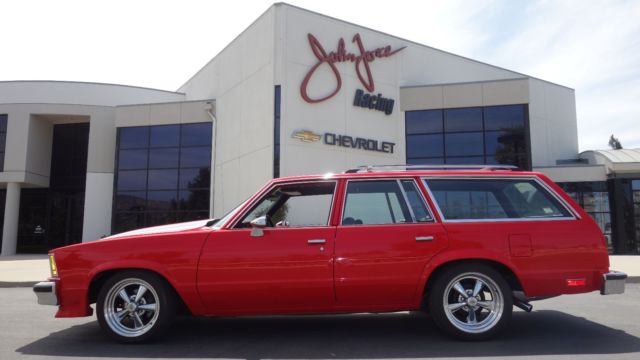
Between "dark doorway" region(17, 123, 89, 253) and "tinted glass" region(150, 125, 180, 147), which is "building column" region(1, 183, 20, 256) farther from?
"tinted glass" region(150, 125, 180, 147)

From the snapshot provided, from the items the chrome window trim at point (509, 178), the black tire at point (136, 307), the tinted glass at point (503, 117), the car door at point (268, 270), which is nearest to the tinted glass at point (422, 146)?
the tinted glass at point (503, 117)

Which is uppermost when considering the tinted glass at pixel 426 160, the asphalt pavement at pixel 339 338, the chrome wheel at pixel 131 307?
the tinted glass at pixel 426 160

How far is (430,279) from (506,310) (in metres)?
0.77

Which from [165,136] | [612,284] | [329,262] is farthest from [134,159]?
[612,284]

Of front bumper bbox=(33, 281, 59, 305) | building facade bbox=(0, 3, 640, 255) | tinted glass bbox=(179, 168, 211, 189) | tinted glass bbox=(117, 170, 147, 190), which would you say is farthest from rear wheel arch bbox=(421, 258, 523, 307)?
tinted glass bbox=(117, 170, 147, 190)

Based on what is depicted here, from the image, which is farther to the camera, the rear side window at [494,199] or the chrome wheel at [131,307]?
the rear side window at [494,199]

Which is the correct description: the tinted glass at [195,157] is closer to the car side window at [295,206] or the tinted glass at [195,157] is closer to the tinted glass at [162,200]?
the tinted glass at [162,200]

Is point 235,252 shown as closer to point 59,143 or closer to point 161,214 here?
point 161,214

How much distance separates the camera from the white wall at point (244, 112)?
19281mm

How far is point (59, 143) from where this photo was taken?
26.8m

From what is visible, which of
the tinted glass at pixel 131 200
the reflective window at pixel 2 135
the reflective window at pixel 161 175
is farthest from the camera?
the reflective window at pixel 2 135

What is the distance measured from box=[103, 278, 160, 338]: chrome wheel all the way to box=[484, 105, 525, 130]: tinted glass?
19306 mm

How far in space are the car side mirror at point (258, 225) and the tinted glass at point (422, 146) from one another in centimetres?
1770

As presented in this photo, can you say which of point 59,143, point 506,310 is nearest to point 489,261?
point 506,310
